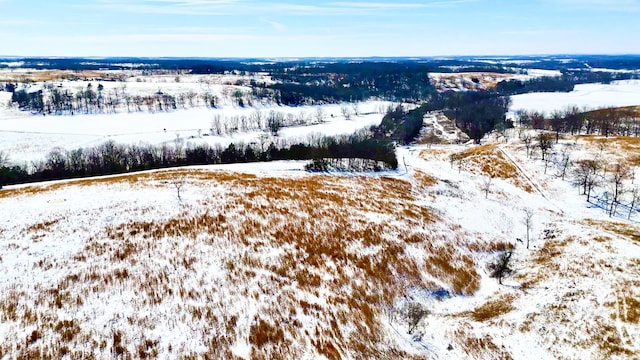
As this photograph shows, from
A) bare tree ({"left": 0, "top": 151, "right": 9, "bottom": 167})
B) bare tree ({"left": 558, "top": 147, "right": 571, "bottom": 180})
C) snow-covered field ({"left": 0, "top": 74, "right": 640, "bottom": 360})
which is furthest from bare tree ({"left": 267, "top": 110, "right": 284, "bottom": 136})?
bare tree ({"left": 558, "top": 147, "right": 571, "bottom": 180})

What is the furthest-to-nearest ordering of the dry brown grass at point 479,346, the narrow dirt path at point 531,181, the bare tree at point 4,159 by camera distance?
the bare tree at point 4,159 → the narrow dirt path at point 531,181 → the dry brown grass at point 479,346

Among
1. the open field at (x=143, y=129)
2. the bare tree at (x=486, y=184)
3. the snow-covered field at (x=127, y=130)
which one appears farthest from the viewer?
the open field at (x=143, y=129)

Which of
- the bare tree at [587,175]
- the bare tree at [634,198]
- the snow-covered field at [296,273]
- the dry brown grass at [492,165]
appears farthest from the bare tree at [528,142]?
the snow-covered field at [296,273]

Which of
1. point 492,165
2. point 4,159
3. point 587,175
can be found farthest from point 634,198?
point 4,159

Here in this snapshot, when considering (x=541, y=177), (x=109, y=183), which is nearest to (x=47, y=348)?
(x=109, y=183)

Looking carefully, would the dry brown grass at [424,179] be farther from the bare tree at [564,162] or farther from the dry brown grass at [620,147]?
the dry brown grass at [620,147]

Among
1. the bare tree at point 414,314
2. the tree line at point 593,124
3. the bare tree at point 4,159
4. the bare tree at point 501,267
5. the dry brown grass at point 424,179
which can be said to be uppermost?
the tree line at point 593,124

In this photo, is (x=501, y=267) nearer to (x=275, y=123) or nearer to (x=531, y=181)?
(x=531, y=181)

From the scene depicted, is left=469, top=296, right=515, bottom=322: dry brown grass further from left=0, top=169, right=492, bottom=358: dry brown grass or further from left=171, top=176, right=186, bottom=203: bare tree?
left=171, top=176, right=186, bottom=203: bare tree

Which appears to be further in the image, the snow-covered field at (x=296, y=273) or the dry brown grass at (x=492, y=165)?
the dry brown grass at (x=492, y=165)
